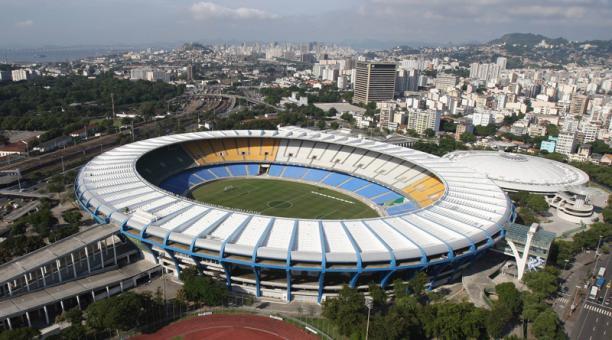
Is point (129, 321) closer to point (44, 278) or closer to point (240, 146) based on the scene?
point (44, 278)

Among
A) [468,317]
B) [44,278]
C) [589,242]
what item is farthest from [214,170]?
[589,242]

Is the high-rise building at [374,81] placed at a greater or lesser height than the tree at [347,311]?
greater

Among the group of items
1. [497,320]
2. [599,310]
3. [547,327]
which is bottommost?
[599,310]

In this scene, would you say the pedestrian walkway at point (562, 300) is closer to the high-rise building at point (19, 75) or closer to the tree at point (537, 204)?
the tree at point (537, 204)

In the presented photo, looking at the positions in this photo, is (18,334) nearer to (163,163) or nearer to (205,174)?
(163,163)

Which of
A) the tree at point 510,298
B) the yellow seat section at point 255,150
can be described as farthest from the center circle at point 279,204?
the tree at point 510,298

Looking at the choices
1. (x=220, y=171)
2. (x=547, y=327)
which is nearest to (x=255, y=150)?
(x=220, y=171)
